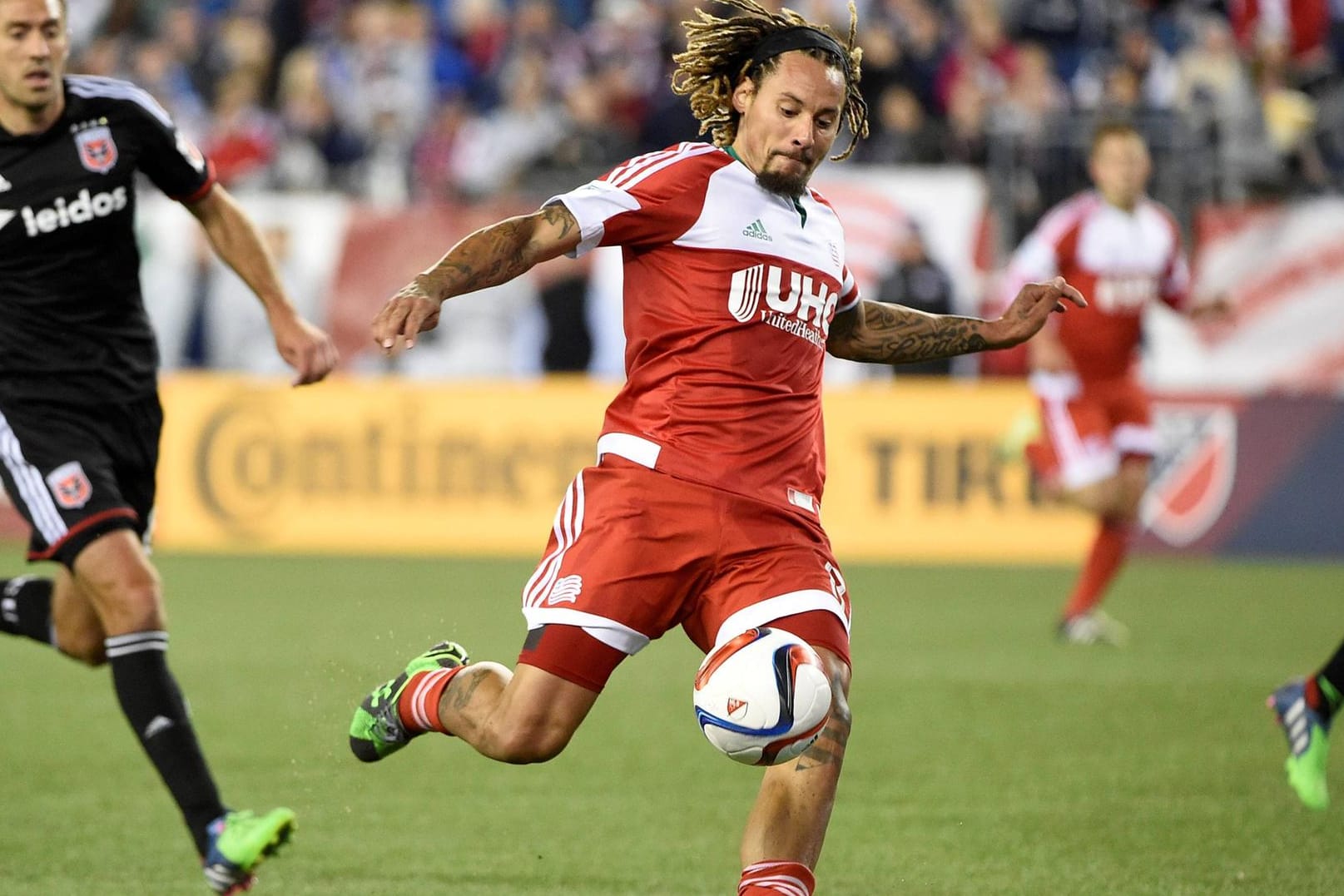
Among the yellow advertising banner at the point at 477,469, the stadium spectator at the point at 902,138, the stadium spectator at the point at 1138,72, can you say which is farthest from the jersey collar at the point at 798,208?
the stadium spectator at the point at 1138,72

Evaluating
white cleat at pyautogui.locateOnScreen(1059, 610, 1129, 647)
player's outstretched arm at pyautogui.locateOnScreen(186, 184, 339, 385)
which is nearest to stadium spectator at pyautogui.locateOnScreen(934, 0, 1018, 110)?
white cleat at pyautogui.locateOnScreen(1059, 610, 1129, 647)

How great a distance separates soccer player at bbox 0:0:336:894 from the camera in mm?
5570

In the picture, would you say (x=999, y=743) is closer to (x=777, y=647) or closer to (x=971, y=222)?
(x=777, y=647)

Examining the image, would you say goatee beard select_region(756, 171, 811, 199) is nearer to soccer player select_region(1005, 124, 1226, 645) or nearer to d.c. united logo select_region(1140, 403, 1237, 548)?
soccer player select_region(1005, 124, 1226, 645)

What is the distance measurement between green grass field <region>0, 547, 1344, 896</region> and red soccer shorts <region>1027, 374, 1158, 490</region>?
99cm

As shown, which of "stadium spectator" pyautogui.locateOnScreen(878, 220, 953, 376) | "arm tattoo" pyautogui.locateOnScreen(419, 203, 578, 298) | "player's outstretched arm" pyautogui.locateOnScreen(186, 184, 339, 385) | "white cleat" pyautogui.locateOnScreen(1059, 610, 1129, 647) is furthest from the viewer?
"stadium spectator" pyautogui.locateOnScreen(878, 220, 953, 376)

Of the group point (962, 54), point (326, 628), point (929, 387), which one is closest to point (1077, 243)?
point (929, 387)

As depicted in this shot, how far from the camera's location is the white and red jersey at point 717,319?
509cm

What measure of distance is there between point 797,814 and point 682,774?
8.44ft

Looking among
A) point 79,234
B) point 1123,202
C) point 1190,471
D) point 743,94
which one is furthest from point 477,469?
point 743,94

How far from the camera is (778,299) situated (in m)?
5.16

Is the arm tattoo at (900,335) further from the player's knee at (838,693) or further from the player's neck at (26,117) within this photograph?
the player's neck at (26,117)

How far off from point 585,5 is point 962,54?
4.09 meters

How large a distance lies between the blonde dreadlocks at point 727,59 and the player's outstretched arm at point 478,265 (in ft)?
2.24
